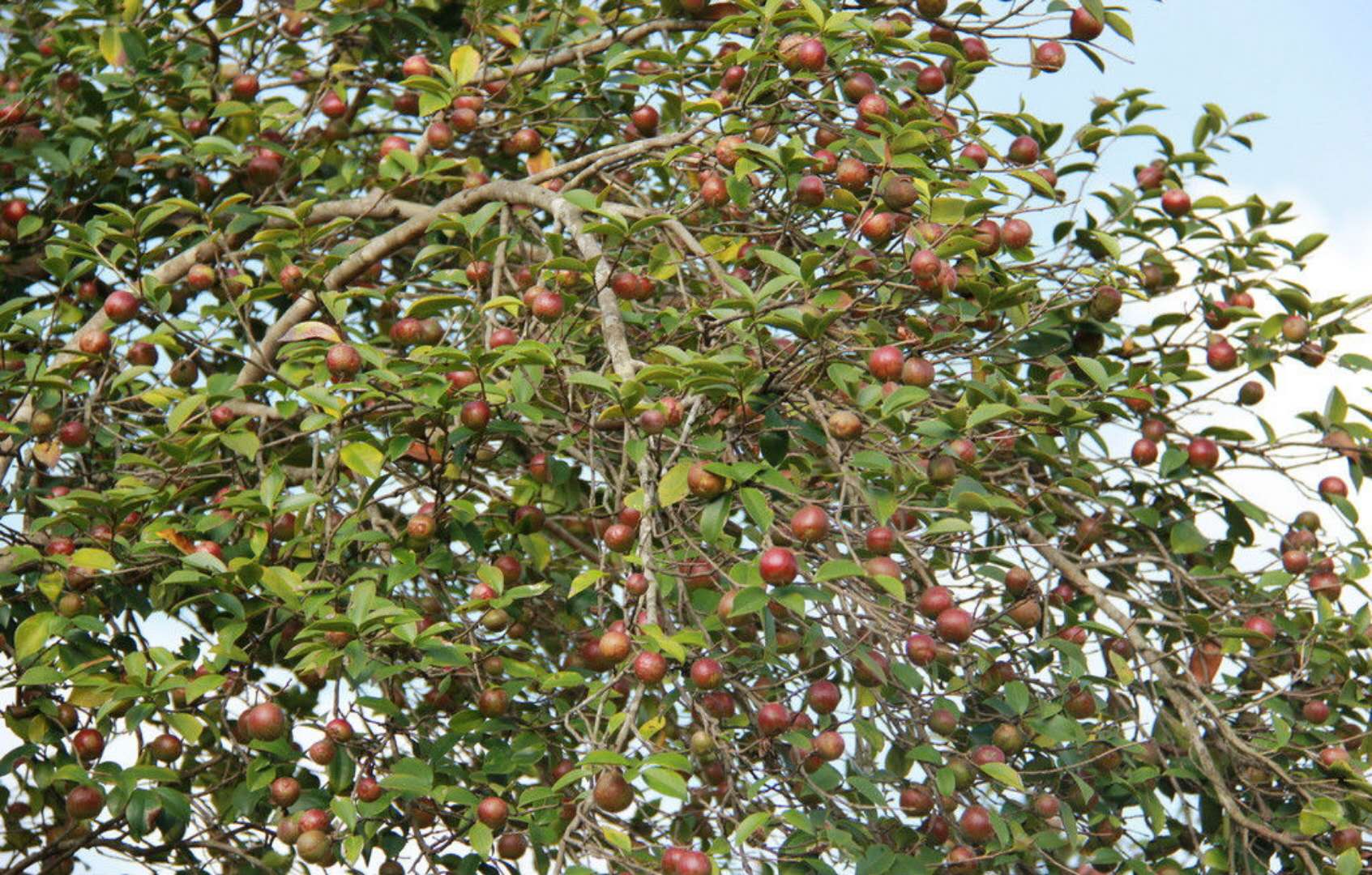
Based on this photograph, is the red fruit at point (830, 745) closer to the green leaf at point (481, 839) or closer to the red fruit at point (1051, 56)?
the green leaf at point (481, 839)

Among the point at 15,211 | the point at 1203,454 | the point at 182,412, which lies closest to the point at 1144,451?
the point at 1203,454

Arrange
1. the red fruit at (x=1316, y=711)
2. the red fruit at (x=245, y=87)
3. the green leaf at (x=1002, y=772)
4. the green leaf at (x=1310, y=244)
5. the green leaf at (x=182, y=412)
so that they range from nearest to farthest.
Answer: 1. the green leaf at (x=1002, y=772)
2. the green leaf at (x=182, y=412)
3. the red fruit at (x=1316, y=711)
4. the green leaf at (x=1310, y=244)
5. the red fruit at (x=245, y=87)

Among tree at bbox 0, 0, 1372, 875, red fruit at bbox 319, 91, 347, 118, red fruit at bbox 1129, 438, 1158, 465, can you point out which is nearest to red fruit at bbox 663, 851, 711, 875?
tree at bbox 0, 0, 1372, 875

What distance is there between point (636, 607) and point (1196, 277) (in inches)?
67.1

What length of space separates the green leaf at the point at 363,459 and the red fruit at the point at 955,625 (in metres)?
A: 0.95

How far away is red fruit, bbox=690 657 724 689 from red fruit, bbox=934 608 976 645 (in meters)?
0.36

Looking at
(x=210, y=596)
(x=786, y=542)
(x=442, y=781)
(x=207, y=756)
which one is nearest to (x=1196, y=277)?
(x=786, y=542)

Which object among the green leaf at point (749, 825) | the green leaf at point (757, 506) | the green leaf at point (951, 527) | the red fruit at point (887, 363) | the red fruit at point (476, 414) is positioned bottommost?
the green leaf at point (749, 825)

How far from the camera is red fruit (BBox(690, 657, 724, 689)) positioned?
2.21 m

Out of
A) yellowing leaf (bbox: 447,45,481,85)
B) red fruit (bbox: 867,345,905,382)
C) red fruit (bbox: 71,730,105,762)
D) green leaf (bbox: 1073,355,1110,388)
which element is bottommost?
red fruit (bbox: 71,730,105,762)

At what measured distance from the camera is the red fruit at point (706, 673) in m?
2.21

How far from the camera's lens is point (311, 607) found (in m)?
2.37

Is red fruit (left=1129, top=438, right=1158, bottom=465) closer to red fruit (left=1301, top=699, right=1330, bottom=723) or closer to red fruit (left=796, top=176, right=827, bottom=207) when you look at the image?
red fruit (left=1301, top=699, right=1330, bottom=723)

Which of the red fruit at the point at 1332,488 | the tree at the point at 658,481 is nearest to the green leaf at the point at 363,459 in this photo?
the tree at the point at 658,481
